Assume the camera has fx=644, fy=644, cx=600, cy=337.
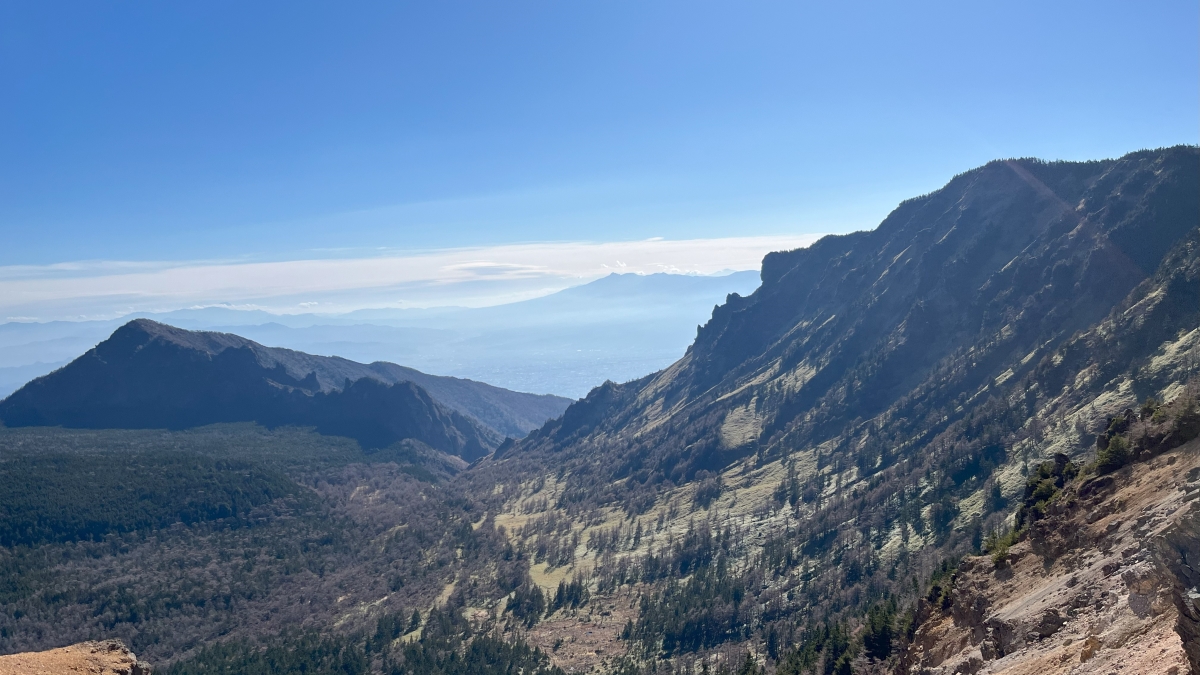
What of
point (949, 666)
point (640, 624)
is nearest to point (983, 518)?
point (640, 624)

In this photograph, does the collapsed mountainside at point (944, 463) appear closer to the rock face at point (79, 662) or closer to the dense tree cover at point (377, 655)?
the dense tree cover at point (377, 655)

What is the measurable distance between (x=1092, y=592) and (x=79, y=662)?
63.5m

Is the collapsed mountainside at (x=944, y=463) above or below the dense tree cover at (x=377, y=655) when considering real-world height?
above

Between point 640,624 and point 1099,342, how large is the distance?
11535cm

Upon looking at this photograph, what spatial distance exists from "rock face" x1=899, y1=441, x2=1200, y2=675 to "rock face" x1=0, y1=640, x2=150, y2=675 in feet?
184

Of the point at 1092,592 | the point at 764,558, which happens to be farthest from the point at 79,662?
the point at 764,558

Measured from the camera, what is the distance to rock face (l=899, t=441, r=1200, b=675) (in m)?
27.0

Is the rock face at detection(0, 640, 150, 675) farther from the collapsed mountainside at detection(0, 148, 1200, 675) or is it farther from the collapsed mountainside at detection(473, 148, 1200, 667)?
the collapsed mountainside at detection(473, 148, 1200, 667)

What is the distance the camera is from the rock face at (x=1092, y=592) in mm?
27016

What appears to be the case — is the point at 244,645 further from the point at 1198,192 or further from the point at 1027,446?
the point at 1198,192

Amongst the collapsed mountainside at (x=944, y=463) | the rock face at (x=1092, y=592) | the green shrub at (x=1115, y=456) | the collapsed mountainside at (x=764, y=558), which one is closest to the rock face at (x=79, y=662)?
the rock face at (x=1092, y=592)

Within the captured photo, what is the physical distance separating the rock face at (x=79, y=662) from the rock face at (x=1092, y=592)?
56.0 metres

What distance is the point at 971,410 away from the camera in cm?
16862

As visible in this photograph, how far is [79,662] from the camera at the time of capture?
146 ft
